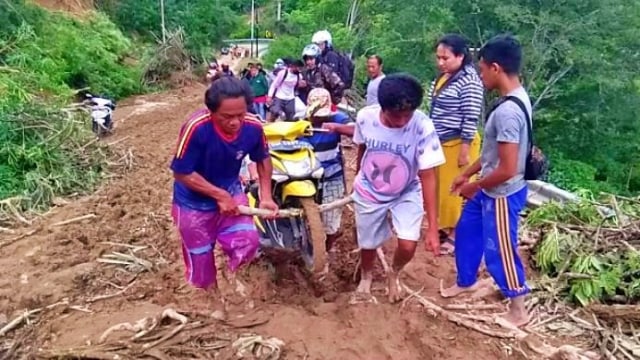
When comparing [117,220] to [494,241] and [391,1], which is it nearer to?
[494,241]

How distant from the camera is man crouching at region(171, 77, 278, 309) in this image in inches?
154

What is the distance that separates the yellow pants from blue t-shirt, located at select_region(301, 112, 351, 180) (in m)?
0.88

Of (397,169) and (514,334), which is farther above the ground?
(397,169)

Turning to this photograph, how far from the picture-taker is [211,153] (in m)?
4.01

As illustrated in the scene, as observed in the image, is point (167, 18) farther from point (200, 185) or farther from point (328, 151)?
point (200, 185)

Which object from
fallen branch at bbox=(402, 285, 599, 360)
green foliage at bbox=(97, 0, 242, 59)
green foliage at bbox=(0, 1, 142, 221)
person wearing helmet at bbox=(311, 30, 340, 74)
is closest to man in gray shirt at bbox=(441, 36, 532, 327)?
fallen branch at bbox=(402, 285, 599, 360)

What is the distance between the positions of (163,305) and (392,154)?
1863 mm

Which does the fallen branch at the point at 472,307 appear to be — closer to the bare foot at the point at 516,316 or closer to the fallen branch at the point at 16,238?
the bare foot at the point at 516,316

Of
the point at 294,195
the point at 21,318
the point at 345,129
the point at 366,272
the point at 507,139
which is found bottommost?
the point at 21,318

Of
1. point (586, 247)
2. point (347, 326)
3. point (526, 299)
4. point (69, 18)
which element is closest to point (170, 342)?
point (347, 326)

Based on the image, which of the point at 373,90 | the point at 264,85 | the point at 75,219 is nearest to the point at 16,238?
the point at 75,219

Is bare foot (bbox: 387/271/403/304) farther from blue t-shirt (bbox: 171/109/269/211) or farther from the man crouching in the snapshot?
blue t-shirt (bbox: 171/109/269/211)

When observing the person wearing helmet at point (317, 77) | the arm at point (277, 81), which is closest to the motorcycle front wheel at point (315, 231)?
the person wearing helmet at point (317, 77)

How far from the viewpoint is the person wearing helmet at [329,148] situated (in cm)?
507
